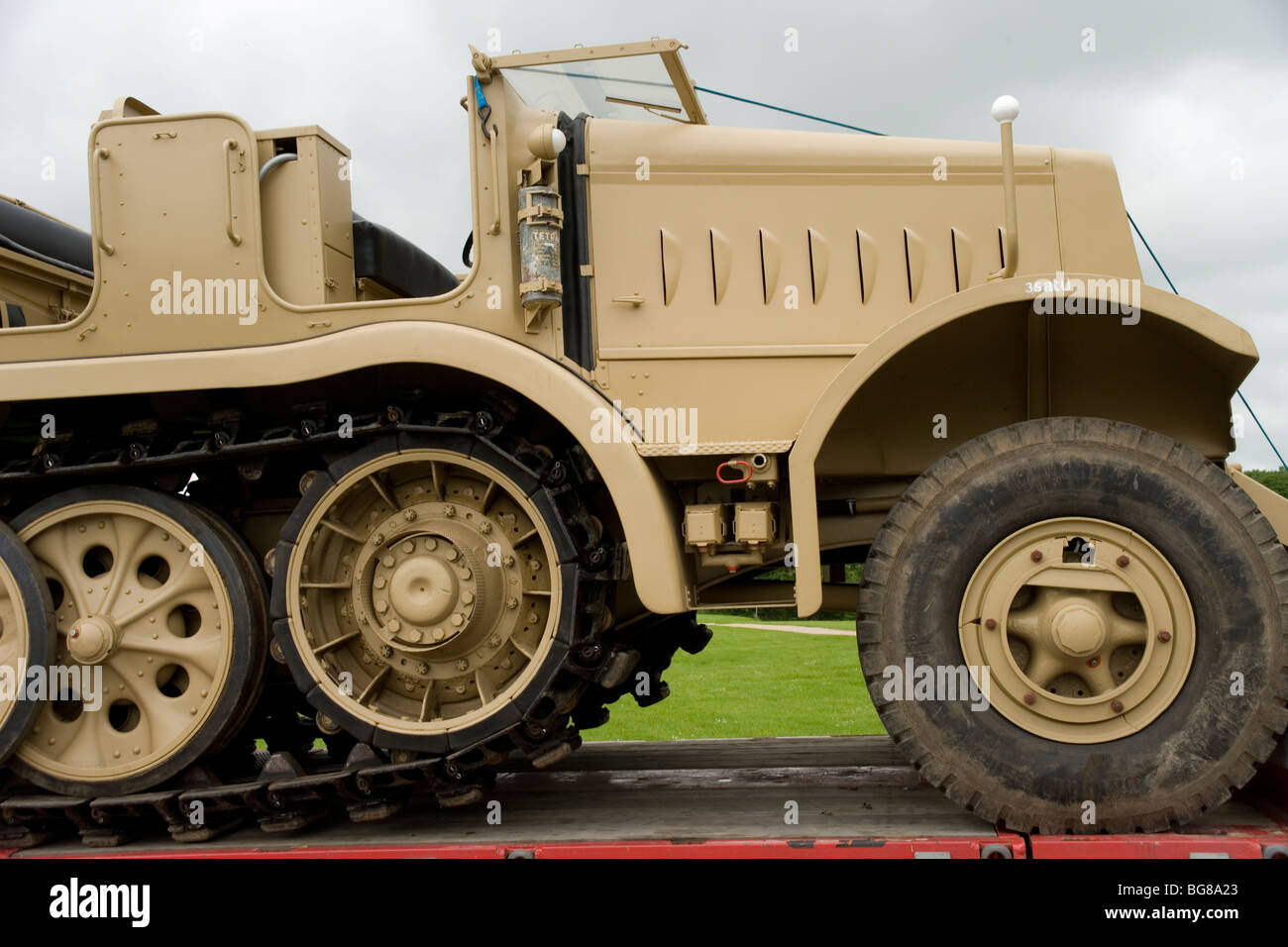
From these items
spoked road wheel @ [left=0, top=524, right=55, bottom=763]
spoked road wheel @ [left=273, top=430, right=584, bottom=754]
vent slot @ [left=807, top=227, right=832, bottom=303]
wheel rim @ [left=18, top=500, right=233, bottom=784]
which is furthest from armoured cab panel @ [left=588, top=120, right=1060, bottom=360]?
spoked road wheel @ [left=0, top=524, right=55, bottom=763]

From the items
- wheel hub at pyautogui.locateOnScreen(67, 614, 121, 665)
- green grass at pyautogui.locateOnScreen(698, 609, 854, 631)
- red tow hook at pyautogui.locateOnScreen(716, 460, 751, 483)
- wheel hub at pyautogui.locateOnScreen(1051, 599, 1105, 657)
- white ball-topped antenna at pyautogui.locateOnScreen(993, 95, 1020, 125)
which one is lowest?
green grass at pyautogui.locateOnScreen(698, 609, 854, 631)

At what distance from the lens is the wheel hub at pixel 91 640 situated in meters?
4.39

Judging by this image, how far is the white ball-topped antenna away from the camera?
372cm

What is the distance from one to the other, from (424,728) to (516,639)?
0.47 metres

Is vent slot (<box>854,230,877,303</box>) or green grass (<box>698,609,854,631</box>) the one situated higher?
vent slot (<box>854,230,877,303</box>)

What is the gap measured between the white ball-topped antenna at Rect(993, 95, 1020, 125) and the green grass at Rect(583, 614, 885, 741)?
4166 mm

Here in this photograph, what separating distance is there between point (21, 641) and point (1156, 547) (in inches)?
168

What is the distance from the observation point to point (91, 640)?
14.4 ft

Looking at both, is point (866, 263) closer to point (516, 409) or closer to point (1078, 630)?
point (516, 409)

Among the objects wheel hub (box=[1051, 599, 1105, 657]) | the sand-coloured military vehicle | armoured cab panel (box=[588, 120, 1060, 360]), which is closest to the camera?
wheel hub (box=[1051, 599, 1105, 657])

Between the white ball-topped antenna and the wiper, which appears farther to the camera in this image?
the wiper

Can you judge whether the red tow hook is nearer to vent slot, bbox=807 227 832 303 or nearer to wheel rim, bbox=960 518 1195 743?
vent slot, bbox=807 227 832 303

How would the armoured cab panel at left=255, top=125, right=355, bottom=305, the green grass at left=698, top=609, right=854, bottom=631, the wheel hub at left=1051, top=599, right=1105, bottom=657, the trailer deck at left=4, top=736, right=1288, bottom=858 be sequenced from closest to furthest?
the trailer deck at left=4, top=736, right=1288, bottom=858, the wheel hub at left=1051, top=599, right=1105, bottom=657, the armoured cab panel at left=255, top=125, right=355, bottom=305, the green grass at left=698, top=609, right=854, bottom=631

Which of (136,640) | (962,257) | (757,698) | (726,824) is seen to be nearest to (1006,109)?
(962,257)
